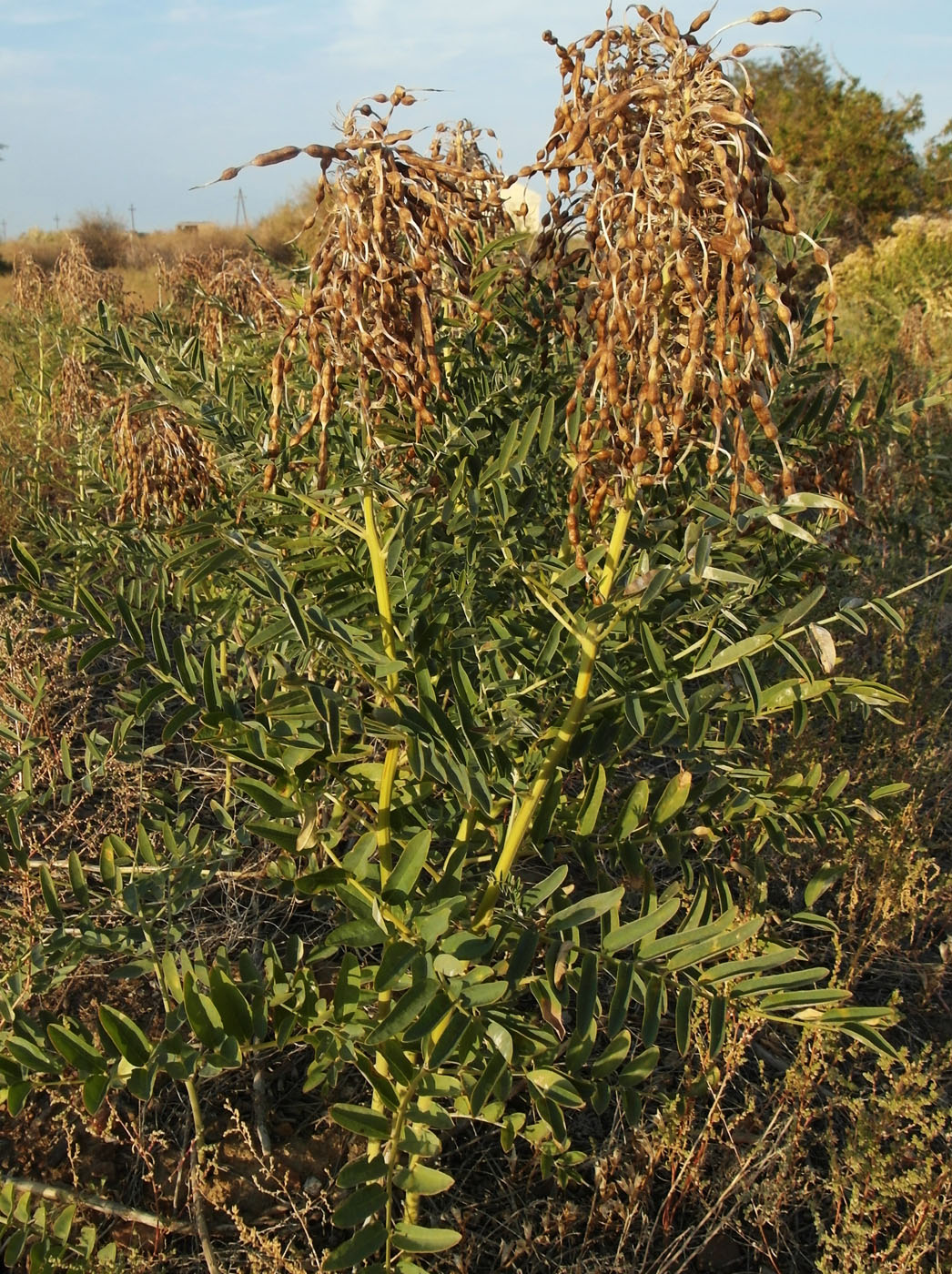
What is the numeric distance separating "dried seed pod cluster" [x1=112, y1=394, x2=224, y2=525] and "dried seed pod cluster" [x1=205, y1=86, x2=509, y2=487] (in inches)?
24.8

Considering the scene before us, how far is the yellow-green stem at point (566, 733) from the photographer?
1.39 metres

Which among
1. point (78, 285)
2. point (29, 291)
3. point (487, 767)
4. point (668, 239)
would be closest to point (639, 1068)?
point (487, 767)

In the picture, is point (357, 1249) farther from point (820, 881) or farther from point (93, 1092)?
point (820, 881)

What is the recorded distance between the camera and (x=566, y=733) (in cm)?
141

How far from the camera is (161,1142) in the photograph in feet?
5.86

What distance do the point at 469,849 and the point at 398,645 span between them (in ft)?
1.12

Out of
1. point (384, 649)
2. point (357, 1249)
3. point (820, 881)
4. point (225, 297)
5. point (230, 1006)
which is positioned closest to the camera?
point (357, 1249)

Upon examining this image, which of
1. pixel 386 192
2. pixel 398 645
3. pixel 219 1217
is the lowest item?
pixel 219 1217

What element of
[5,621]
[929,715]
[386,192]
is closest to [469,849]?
[386,192]

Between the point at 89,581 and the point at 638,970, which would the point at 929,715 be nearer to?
the point at 638,970

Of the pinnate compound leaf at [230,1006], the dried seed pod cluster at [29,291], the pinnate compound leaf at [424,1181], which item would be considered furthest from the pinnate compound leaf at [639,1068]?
the dried seed pod cluster at [29,291]

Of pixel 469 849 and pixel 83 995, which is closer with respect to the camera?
pixel 469 849

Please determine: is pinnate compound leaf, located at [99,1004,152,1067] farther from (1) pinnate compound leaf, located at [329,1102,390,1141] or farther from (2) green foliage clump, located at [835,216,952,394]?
(2) green foliage clump, located at [835,216,952,394]

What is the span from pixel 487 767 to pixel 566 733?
145 millimetres
